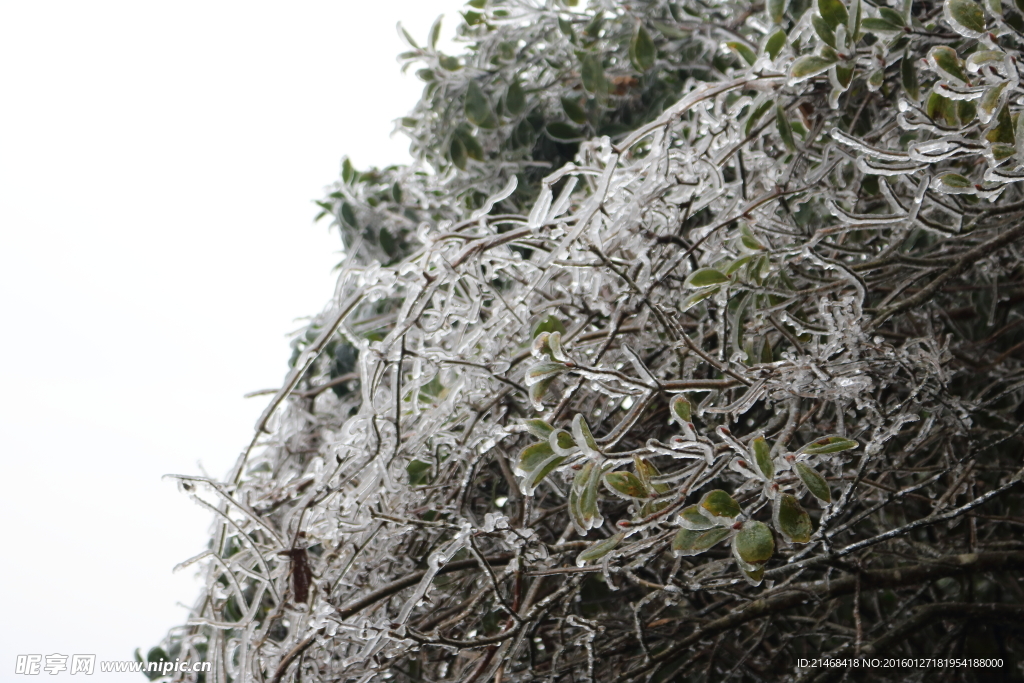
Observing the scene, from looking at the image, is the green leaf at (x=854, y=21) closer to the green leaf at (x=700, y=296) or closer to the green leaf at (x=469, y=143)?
the green leaf at (x=700, y=296)

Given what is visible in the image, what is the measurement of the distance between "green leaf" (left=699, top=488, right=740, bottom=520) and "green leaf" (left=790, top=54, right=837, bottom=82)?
0.53m

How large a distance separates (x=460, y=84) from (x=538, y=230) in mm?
796

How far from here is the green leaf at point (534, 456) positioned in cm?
65

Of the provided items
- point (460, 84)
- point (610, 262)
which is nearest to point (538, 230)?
point (610, 262)

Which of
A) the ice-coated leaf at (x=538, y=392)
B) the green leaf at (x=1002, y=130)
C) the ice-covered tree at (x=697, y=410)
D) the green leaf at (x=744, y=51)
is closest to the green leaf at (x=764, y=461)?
the ice-covered tree at (x=697, y=410)

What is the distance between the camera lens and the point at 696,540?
57 cm

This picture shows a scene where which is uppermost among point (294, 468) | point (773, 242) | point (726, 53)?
point (726, 53)

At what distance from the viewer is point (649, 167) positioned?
A: 0.86 meters

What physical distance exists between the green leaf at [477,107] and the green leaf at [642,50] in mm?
307

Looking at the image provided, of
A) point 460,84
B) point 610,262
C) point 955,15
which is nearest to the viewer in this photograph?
point 955,15

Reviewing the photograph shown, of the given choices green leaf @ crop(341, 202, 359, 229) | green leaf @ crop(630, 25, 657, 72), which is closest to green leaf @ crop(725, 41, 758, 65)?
green leaf @ crop(630, 25, 657, 72)

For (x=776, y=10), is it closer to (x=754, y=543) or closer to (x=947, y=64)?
(x=947, y=64)

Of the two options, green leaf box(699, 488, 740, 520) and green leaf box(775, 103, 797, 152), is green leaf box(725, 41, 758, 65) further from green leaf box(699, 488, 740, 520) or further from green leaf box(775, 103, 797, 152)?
green leaf box(699, 488, 740, 520)

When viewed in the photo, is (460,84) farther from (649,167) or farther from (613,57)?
(649,167)
